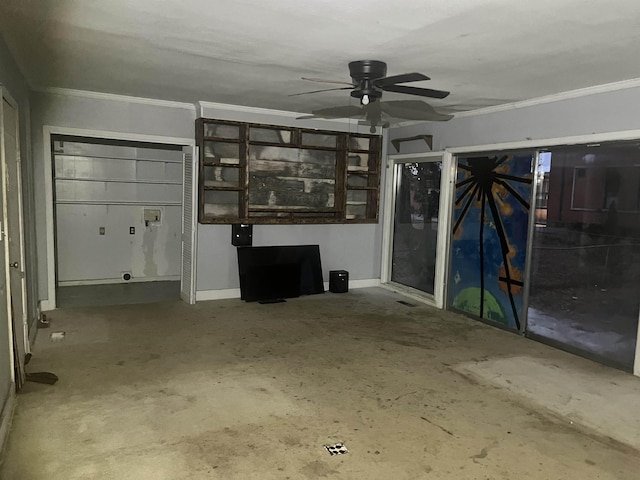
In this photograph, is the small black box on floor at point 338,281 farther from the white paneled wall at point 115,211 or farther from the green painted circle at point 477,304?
the white paneled wall at point 115,211

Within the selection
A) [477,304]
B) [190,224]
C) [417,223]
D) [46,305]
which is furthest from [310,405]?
[417,223]

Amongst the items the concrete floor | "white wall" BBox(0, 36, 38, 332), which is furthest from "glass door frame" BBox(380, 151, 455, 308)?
"white wall" BBox(0, 36, 38, 332)

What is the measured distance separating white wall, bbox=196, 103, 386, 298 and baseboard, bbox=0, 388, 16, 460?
2960 millimetres

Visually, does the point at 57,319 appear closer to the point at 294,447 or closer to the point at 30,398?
the point at 30,398

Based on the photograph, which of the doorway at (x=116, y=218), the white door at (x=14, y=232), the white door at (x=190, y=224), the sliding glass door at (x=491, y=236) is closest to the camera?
the white door at (x=14, y=232)

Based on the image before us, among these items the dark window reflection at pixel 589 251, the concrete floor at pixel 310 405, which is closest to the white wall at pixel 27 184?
the concrete floor at pixel 310 405

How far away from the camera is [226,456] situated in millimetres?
2645

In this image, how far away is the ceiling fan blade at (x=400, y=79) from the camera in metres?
3.11

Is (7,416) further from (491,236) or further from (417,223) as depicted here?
(417,223)

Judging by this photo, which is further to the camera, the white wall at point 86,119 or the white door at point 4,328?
the white wall at point 86,119

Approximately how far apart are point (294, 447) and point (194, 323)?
266 cm

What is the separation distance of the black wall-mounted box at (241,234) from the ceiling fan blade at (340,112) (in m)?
1.73

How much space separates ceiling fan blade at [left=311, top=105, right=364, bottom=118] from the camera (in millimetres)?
5504

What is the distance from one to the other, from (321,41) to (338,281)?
4077 millimetres
